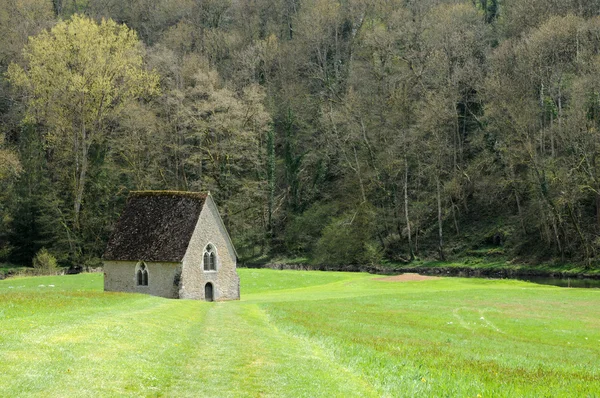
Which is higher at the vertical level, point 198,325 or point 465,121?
point 465,121

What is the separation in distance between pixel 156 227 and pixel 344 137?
4065 cm

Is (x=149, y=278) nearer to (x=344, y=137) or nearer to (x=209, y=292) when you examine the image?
(x=209, y=292)

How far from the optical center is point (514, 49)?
73250 millimetres

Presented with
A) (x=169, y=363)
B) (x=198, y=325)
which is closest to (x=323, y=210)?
(x=198, y=325)

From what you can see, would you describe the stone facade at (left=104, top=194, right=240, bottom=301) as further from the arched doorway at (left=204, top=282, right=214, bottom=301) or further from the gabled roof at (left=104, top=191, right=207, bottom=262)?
the gabled roof at (left=104, top=191, right=207, bottom=262)

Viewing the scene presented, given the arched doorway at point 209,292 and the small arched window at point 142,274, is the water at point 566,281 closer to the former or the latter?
the arched doorway at point 209,292

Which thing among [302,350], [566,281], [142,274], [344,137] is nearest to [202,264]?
[142,274]

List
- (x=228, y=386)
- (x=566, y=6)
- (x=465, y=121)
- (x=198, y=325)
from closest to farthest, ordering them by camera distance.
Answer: (x=228, y=386) → (x=198, y=325) → (x=566, y=6) → (x=465, y=121)

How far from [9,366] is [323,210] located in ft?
249

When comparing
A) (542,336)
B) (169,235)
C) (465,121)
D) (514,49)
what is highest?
(514,49)

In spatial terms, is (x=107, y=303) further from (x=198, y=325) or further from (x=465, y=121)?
(x=465, y=121)

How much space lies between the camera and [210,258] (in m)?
49.8

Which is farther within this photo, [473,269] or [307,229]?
[307,229]

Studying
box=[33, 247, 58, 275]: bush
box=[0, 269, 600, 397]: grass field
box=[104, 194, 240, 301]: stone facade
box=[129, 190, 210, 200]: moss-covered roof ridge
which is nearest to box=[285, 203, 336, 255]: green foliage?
box=[33, 247, 58, 275]: bush
